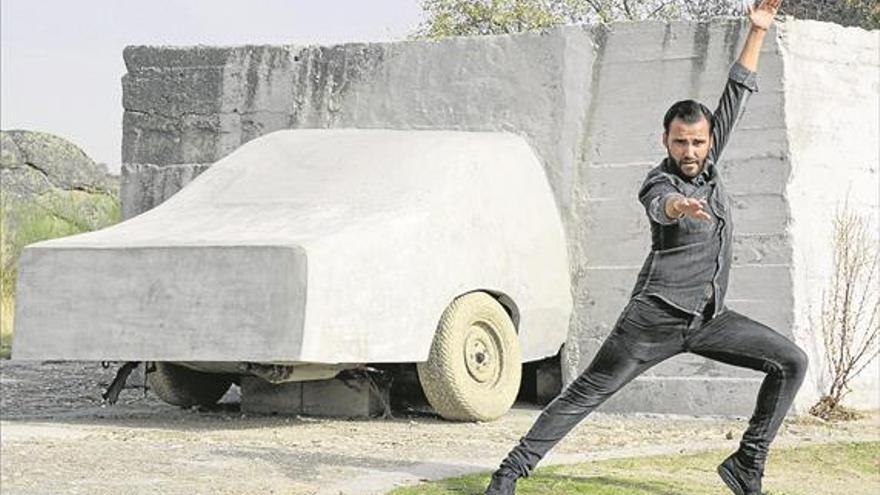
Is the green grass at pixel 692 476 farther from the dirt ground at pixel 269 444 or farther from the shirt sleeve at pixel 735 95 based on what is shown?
the shirt sleeve at pixel 735 95

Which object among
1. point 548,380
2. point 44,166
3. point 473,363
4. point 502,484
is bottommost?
point 502,484

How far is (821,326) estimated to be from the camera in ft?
39.5

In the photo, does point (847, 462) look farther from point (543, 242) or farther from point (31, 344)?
point (31, 344)

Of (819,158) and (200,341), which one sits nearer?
(200,341)

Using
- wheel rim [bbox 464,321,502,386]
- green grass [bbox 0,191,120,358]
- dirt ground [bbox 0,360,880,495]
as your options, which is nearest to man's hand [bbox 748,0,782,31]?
dirt ground [bbox 0,360,880,495]

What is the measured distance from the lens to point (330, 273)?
10.1 metres

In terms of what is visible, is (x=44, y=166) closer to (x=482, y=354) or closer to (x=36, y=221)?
(x=36, y=221)

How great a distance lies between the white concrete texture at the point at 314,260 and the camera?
397 inches

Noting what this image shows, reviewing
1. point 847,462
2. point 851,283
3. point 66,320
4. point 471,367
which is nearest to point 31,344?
point 66,320

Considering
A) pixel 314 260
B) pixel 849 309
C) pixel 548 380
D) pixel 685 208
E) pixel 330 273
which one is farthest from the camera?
pixel 548 380

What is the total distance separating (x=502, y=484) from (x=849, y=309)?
5.38 m

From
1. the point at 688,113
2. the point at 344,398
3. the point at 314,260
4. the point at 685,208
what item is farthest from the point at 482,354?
the point at 685,208

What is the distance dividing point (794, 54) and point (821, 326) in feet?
6.07

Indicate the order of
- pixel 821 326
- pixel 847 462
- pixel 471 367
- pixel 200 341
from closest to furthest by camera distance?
pixel 847 462
pixel 200 341
pixel 471 367
pixel 821 326
